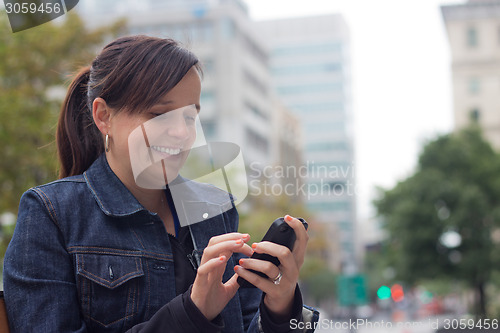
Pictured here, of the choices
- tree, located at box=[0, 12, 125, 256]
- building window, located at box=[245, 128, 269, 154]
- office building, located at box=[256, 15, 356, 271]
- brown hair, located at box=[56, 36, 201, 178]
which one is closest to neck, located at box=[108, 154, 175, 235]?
brown hair, located at box=[56, 36, 201, 178]

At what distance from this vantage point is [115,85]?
1.44m

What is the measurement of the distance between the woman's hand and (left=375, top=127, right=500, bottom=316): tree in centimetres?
1815

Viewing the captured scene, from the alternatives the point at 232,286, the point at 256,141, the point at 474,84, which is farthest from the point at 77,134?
the point at 256,141

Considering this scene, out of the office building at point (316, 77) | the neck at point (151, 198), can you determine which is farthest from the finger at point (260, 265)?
the office building at point (316, 77)

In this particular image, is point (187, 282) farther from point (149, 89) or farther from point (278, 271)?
point (149, 89)

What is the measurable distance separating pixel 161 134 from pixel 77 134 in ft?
0.98

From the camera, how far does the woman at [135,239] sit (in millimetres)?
1272

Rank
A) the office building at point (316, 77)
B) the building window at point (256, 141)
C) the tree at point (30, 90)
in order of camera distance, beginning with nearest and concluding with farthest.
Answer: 1. the tree at point (30, 90)
2. the building window at point (256, 141)
3. the office building at point (316, 77)

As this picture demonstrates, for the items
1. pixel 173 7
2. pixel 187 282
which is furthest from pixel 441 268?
pixel 173 7

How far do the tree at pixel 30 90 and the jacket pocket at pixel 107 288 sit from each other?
339 inches

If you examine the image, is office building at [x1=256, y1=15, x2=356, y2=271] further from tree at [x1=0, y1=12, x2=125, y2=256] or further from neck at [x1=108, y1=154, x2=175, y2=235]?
neck at [x1=108, y1=154, x2=175, y2=235]

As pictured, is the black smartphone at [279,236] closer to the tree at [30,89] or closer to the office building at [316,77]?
the tree at [30,89]

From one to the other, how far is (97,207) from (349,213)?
170 feet

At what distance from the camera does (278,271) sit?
1288 mm
